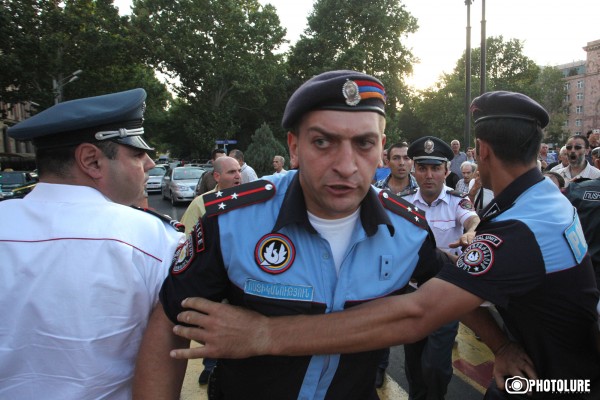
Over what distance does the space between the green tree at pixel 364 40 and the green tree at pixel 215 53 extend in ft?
8.94

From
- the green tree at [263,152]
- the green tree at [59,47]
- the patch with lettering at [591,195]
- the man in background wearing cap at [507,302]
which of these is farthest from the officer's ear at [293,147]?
the green tree at [59,47]

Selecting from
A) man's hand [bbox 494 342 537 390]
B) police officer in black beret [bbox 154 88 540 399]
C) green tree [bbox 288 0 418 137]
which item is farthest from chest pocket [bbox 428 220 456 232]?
green tree [bbox 288 0 418 137]

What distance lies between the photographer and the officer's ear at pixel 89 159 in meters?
1.48

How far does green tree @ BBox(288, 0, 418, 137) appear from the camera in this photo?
27953mm

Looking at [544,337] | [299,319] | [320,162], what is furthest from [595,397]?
[320,162]

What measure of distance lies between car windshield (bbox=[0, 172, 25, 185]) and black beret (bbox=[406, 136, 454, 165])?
1699 cm

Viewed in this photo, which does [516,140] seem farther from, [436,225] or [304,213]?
[436,225]

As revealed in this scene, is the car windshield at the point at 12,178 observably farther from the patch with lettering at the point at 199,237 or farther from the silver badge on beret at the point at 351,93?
the silver badge on beret at the point at 351,93

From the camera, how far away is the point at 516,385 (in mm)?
1688

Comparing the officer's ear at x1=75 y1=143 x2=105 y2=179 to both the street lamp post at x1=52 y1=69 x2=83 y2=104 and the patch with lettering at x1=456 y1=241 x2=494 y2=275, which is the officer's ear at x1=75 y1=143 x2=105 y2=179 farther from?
the street lamp post at x1=52 y1=69 x2=83 y2=104

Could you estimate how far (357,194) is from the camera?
1423 mm

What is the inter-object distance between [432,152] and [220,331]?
3299 millimetres

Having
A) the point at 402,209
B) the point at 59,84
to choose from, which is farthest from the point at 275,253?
the point at 59,84

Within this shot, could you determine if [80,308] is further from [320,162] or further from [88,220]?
[320,162]
